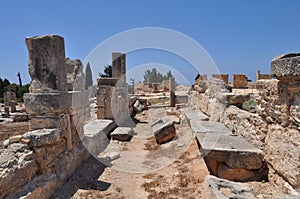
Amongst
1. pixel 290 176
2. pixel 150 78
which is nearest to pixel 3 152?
pixel 290 176

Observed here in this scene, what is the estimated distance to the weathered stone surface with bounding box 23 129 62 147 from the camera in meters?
3.20

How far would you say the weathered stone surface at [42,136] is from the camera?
126 inches

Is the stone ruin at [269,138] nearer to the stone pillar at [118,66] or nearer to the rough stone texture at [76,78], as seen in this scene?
the rough stone texture at [76,78]

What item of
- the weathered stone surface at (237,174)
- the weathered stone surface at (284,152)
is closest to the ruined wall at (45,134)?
the weathered stone surface at (237,174)

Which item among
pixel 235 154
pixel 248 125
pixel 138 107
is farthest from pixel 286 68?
pixel 138 107

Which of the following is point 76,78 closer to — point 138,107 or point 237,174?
point 138,107

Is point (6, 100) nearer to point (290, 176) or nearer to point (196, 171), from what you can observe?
point (196, 171)

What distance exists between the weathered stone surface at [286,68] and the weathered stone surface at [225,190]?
1.57 m

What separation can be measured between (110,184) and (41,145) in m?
1.41

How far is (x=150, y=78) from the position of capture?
39219 millimetres

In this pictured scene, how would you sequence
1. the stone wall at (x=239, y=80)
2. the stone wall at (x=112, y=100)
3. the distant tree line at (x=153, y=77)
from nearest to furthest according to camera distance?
1. the stone wall at (x=112, y=100)
2. the stone wall at (x=239, y=80)
3. the distant tree line at (x=153, y=77)

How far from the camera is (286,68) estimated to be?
2691mm

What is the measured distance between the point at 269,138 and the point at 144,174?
2.43 metres

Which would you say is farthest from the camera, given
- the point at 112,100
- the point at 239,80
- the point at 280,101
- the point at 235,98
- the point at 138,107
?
the point at 239,80
